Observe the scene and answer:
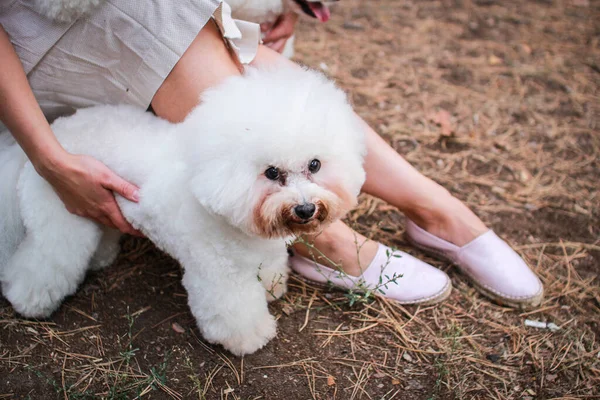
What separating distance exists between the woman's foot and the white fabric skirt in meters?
0.67

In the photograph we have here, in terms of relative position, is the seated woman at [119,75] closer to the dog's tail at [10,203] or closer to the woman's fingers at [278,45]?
the dog's tail at [10,203]

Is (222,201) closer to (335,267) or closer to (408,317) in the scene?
(335,267)

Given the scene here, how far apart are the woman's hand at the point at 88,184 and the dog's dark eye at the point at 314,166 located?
51 centimetres

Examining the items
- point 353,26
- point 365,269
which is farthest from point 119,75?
point 353,26

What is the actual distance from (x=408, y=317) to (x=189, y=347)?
731 millimetres

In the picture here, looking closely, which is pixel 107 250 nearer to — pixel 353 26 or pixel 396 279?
pixel 396 279

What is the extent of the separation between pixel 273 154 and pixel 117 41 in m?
0.60

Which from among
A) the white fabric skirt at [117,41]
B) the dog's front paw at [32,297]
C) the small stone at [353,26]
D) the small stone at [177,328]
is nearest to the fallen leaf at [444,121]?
the small stone at [353,26]

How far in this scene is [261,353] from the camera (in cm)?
159

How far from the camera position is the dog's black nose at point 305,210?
127cm

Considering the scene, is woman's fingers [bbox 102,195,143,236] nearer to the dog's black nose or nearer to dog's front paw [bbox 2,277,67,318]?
dog's front paw [bbox 2,277,67,318]

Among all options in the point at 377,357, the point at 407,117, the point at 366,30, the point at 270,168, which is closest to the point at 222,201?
the point at 270,168

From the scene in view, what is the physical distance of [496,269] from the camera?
180 cm

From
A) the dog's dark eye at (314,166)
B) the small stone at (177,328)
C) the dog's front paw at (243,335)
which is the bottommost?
the small stone at (177,328)
